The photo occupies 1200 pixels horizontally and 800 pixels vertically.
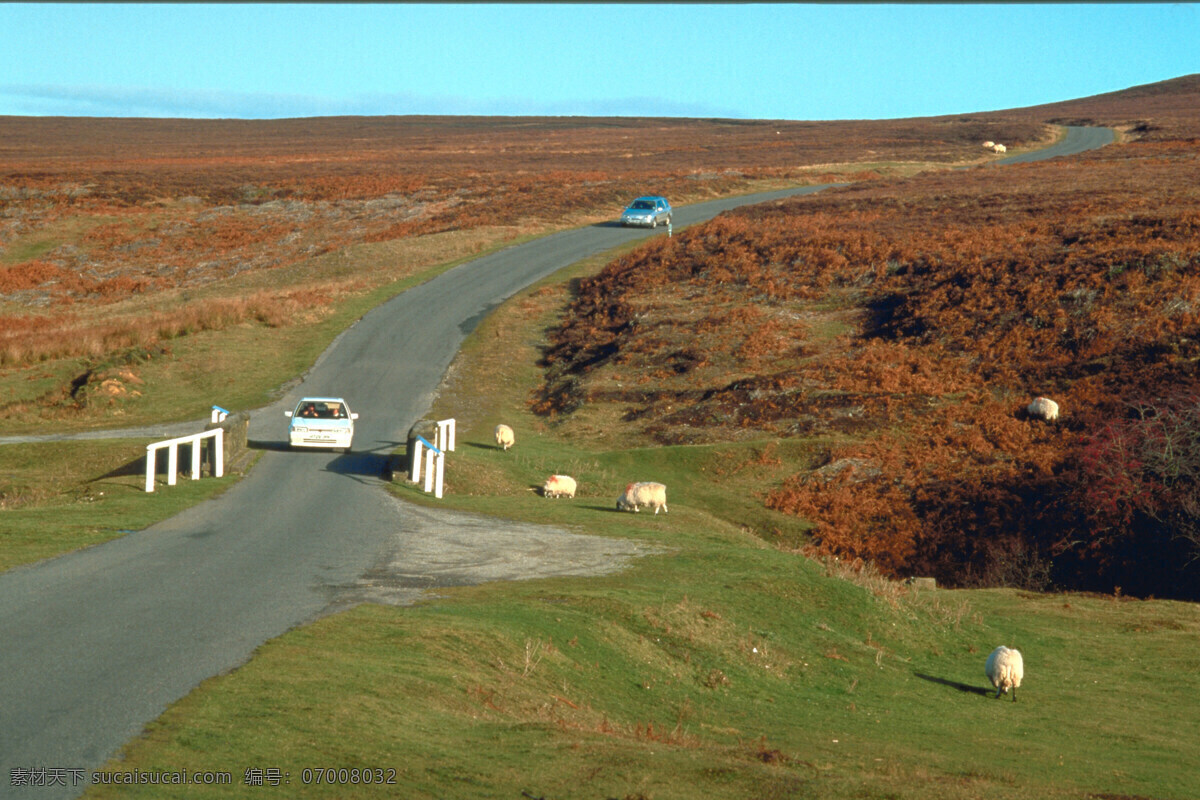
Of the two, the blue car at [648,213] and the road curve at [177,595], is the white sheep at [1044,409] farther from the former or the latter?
the blue car at [648,213]

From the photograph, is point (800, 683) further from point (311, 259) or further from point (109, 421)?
point (311, 259)

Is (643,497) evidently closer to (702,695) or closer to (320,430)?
(320,430)

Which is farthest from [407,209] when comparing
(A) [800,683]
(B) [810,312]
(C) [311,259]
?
(A) [800,683]

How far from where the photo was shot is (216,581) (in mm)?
15445

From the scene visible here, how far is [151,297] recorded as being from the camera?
196 feet

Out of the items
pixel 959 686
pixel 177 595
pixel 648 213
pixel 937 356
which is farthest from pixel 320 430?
pixel 648 213

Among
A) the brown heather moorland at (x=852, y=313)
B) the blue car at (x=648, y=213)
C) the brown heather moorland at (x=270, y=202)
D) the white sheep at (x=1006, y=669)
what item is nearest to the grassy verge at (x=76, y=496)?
the brown heather moorland at (x=270, y=202)

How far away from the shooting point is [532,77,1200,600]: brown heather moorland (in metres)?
26.7

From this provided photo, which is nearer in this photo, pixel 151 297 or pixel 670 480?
pixel 670 480

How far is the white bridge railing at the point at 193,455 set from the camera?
23656 mm

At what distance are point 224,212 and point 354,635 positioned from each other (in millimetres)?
77661

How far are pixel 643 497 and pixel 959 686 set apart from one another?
1113 cm

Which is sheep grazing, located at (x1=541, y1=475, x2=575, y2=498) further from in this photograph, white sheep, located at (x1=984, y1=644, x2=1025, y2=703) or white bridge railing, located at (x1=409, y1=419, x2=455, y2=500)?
white sheep, located at (x1=984, y1=644, x2=1025, y2=703)

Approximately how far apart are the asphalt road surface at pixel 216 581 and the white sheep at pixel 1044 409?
17230 millimetres
